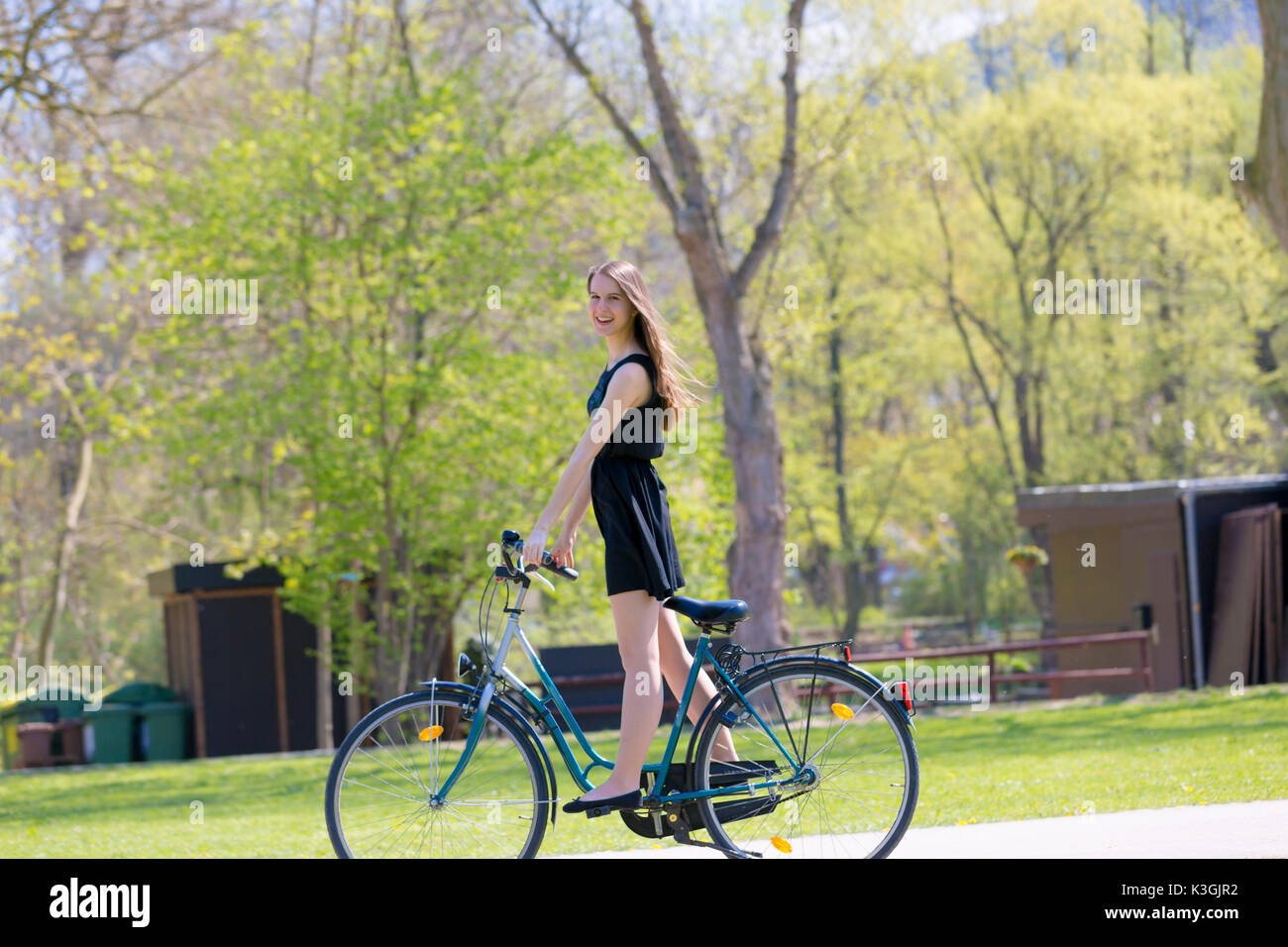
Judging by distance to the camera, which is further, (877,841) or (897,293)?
(897,293)

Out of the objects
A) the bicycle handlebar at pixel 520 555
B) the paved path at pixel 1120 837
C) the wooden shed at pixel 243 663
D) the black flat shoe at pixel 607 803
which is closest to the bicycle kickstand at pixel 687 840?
the black flat shoe at pixel 607 803

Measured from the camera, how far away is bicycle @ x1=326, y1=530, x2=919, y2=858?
4.76 m

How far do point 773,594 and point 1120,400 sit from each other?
2149 centimetres

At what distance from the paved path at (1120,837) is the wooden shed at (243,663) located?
15822mm

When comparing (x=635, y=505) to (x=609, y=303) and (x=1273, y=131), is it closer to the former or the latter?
(x=609, y=303)

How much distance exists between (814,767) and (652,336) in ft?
5.29

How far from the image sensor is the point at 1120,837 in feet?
17.1

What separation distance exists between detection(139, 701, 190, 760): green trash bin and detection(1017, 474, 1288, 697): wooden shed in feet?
41.1

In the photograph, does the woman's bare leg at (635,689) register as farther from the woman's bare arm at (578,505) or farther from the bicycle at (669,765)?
the woman's bare arm at (578,505)

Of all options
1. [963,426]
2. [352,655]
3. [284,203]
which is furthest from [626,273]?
[963,426]

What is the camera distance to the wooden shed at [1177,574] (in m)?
17.5

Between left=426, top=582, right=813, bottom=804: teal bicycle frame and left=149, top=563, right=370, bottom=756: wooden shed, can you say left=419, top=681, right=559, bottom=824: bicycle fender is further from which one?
left=149, top=563, right=370, bottom=756: wooden shed

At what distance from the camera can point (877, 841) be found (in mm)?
4820
